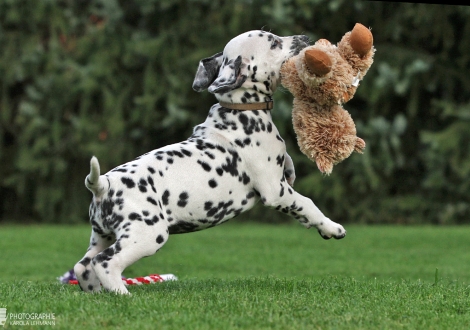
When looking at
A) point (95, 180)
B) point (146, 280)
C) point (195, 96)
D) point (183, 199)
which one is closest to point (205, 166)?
point (183, 199)

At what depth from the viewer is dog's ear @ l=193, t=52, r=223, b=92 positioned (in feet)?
16.5

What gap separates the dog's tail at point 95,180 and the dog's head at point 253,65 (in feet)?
2.97

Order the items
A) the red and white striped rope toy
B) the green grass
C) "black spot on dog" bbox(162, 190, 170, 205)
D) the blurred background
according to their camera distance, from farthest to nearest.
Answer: the blurred background → the red and white striped rope toy → "black spot on dog" bbox(162, 190, 170, 205) → the green grass

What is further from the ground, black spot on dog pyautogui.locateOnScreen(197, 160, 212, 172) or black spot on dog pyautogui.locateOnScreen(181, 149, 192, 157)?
black spot on dog pyautogui.locateOnScreen(181, 149, 192, 157)

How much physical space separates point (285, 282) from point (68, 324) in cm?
178

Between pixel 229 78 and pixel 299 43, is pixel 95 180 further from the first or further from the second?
pixel 299 43

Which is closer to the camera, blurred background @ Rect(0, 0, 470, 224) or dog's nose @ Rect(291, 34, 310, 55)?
dog's nose @ Rect(291, 34, 310, 55)

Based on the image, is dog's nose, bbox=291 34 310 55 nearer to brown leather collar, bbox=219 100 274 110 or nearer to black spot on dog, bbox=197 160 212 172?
brown leather collar, bbox=219 100 274 110

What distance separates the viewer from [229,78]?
15.6ft

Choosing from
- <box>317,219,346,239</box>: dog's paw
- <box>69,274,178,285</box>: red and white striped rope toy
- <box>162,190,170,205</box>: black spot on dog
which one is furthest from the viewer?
<box>69,274,178,285</box>: red and white striped rope toy

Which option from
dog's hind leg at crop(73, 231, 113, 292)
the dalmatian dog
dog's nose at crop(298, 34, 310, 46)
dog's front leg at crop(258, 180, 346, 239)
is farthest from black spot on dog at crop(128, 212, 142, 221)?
dog's nose at crop(298, 34, 310, 46)

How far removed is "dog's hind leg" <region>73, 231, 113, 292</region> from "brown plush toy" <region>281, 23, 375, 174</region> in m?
1.30

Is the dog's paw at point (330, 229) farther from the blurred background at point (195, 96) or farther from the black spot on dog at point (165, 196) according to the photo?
the blurred background at point (195, 96)

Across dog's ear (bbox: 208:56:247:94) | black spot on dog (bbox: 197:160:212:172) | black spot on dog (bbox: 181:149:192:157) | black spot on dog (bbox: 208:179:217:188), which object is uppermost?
dog's ear (bbox: 208:56:247:94)
